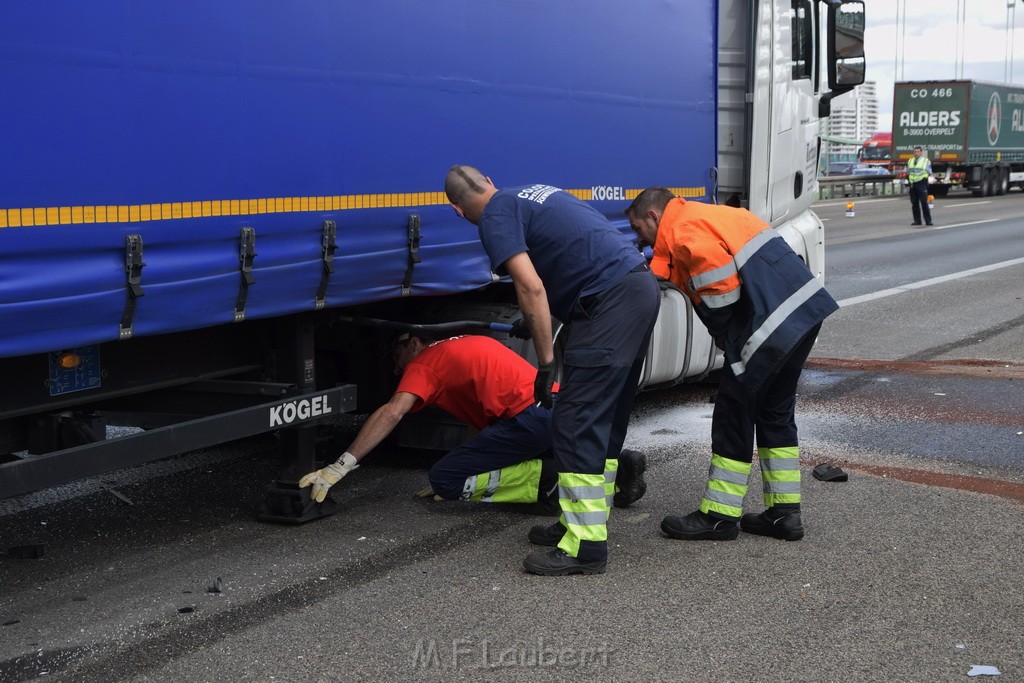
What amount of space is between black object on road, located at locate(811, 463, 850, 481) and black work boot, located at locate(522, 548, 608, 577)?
1.85m

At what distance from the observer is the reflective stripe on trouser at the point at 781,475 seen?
547cm

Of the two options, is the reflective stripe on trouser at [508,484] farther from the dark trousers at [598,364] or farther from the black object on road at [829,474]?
the black object on road at [829,474]

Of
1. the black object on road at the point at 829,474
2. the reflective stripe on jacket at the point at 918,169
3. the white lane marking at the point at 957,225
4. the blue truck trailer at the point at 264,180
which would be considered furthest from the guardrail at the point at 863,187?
the black object on road at the point at 829,474

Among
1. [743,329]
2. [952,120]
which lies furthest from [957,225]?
[743,329]

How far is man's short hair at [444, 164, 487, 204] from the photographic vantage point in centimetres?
524

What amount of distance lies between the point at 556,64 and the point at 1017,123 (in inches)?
1608

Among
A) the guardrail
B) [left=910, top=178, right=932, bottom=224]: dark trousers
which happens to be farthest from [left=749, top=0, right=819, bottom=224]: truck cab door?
the guardrail

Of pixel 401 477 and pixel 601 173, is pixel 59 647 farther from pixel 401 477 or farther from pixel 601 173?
pixel 601 173

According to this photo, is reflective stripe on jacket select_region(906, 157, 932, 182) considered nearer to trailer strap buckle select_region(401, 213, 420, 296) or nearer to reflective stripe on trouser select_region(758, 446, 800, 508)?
reflective stripe on trouser select_region(758, 446, 800, 508)

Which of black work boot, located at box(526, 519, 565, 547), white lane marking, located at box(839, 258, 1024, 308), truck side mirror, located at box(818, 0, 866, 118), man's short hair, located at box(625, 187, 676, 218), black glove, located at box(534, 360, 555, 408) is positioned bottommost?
white lane marking, located at box(839, 258, 1024, 308)

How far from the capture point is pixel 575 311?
5.22 m

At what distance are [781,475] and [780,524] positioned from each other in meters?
0.21

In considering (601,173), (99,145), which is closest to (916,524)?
(601,173)

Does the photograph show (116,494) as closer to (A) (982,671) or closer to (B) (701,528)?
(B) (701,528)
